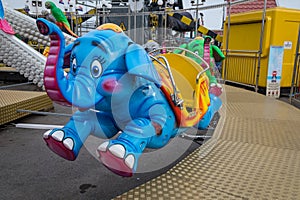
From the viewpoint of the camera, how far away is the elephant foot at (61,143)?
54.4 inches

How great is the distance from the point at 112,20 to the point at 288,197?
8229 millimetres

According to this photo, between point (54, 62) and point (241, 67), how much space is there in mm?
5795

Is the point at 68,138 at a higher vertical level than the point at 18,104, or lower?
higher

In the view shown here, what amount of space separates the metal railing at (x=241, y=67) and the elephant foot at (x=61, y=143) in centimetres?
515

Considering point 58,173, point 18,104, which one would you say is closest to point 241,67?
point 18,104

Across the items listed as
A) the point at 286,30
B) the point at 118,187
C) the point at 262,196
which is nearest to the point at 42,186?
the point at 118,187

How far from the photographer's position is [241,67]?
6.36 meters

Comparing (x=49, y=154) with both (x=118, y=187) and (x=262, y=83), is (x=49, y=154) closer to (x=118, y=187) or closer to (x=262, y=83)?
(x=118, y=187)

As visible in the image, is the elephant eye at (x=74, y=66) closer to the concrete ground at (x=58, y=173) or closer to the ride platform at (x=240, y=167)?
the ride platform at (x=240, y=167)

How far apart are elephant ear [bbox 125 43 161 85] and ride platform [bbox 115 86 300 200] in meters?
0.70

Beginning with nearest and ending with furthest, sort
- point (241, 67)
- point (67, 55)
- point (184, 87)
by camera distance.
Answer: point (67, 55) < point (184, 87) < point (241, 67)

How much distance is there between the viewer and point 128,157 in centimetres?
124

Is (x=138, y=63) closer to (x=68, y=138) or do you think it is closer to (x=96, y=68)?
(x=96, y=68)

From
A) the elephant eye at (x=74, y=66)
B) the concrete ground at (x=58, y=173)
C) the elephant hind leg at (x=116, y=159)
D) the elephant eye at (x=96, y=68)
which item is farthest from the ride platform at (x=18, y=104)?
the elephant hind leg at (x=116, y=159)
